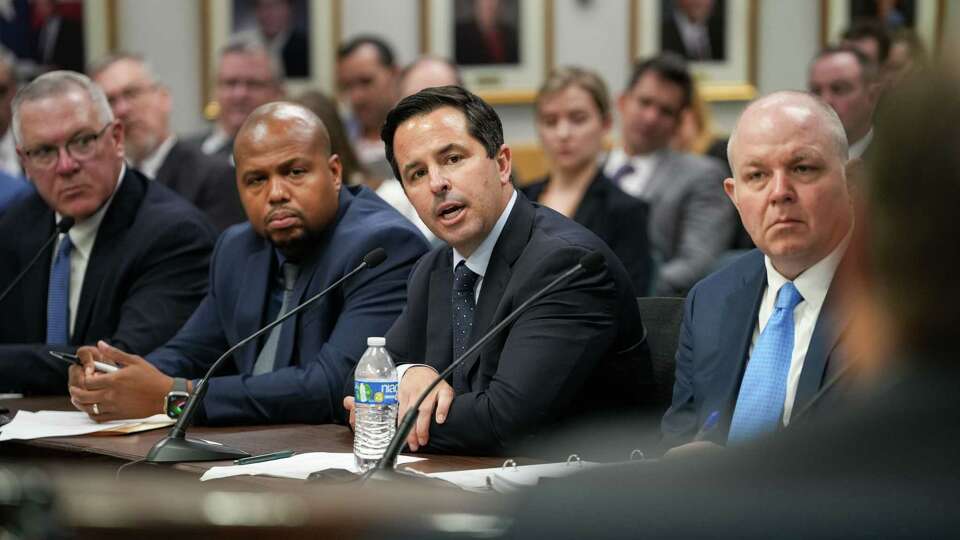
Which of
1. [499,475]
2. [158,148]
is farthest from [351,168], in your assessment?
[499,475]

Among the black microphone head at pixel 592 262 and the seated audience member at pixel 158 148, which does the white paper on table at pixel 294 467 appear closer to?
the black microphone head at pixel 592 262

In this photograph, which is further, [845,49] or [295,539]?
[845,49]

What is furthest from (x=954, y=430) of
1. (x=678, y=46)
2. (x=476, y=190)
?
(x=678, y=46)

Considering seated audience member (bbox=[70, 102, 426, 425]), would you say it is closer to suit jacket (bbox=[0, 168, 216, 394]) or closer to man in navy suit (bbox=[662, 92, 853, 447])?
suit jacket (bbox=[0, 168, 216, 394])

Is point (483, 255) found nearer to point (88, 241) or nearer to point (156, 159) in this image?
point (88, 241)

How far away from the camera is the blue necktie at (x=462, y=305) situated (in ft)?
11.1

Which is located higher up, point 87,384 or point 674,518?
point 674,518

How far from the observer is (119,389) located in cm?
365

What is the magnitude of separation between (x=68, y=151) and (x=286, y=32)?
Result: 3.94m

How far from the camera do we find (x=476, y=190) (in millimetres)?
3420

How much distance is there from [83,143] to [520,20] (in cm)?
419

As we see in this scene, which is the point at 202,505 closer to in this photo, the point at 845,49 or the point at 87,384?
the point at 87,384

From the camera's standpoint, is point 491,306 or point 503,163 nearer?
point 491,306

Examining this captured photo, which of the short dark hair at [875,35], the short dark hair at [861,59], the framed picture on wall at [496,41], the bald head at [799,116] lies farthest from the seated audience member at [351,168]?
the bald head at [799,116]
